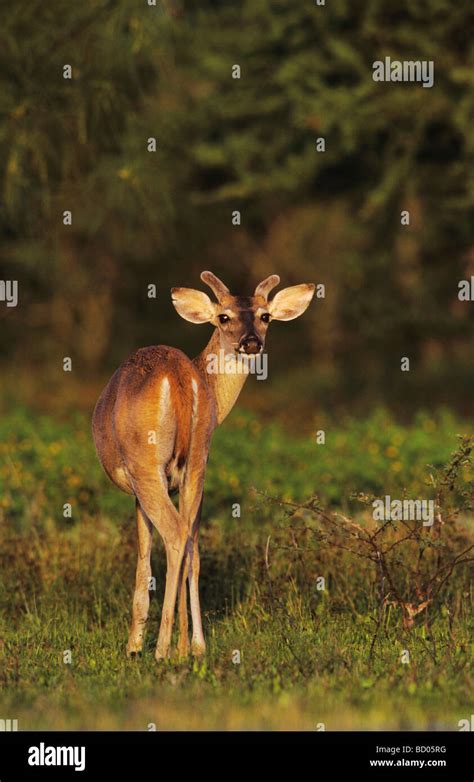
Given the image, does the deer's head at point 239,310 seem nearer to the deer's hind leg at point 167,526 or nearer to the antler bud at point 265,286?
the antler bud at point 265,286

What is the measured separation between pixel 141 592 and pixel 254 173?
46.4 feet

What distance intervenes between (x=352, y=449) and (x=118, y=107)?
4003 millimetres

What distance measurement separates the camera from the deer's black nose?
8453 mm

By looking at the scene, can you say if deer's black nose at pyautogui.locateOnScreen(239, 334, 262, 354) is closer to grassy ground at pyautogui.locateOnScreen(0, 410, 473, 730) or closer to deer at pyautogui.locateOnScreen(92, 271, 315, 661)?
deer at pyautogui.locateOnScreen(92, 271, 315, 661)

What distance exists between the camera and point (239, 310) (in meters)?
8.70

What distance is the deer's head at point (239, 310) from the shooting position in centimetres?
860

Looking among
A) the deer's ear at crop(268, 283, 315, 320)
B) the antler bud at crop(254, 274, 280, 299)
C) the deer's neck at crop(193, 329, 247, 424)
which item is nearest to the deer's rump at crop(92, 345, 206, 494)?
the deer's neck at crop(193, 329, 247, 424)

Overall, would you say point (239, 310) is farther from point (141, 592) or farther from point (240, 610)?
point (240, 610)

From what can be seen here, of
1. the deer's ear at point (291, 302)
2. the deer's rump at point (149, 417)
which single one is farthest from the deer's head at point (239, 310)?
the deer's rump at point (149, 417)

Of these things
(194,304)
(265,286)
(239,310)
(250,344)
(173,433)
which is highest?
(265,286)

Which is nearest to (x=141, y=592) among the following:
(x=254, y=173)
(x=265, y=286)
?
(x=265, y=286)

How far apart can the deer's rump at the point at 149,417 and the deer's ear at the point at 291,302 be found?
32.6 inches

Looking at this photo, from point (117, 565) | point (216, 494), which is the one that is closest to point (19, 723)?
point (117, 565)
